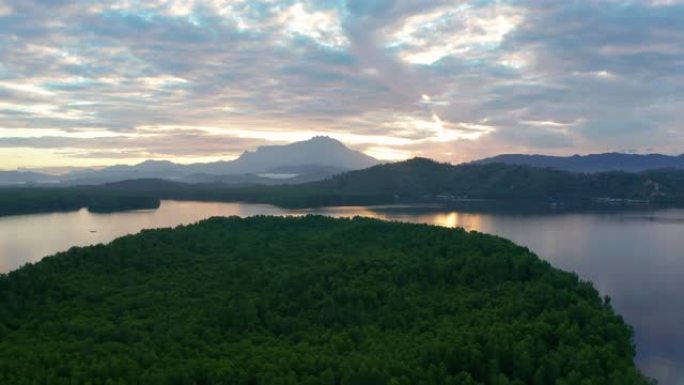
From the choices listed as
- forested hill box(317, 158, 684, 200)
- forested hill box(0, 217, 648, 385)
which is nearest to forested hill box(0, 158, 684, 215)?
forested hill box(317, 158, 684, 200)

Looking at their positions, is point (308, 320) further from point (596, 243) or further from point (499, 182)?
point (499, 182)

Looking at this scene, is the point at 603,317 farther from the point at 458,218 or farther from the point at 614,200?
the point at 614,200

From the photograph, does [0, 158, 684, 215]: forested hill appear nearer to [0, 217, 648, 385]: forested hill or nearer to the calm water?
the calm water

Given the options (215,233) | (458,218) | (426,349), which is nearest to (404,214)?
(458,218)

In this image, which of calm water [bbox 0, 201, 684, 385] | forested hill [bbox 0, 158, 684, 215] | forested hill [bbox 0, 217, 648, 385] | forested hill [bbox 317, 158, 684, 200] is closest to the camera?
forested hill [bbox 0, 217, 648, 385]

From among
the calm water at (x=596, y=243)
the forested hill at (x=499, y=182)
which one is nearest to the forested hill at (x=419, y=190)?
the forested hill at (x=499, y=182)

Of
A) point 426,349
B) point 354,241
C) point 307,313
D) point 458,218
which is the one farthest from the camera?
point 458,218

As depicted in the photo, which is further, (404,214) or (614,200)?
(614,200)
